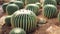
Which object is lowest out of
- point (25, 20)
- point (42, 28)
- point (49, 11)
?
point (42, 28)

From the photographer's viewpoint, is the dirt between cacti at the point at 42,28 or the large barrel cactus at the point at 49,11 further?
the large barrel cactus at the point at 49,11

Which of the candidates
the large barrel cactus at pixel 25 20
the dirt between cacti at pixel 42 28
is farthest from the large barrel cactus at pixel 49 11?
the large barrel cactus at pixel 25 20

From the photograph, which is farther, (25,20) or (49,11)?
(49,11)

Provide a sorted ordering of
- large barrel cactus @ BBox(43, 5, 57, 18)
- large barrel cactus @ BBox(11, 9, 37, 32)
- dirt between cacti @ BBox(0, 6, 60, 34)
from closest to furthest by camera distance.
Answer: large barrel cactus @ BBox(11, 9, 37, 32) < dirt between cacti @ BBox(0, 6, 60, 34) < large barrel cactus @ BBox(43, 5, 57, 18)

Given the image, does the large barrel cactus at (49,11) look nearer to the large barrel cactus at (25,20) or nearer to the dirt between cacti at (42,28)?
the dirt between cacti at (42,28)

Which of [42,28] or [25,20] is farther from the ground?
[25,20]

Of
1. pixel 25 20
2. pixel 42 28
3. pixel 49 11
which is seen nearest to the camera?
pixel 25 20

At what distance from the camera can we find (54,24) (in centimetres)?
655

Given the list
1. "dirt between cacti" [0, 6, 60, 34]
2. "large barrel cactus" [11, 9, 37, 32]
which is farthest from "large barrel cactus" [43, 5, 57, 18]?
"large barrel cactus" [11, 9, 37, 32]

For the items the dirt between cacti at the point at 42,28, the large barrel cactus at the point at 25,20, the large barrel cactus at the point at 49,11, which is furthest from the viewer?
the large barrel cactus at the point at 49,11

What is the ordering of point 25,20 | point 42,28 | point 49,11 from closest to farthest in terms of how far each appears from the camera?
point 25,20 < point 42,28 < point 49,11

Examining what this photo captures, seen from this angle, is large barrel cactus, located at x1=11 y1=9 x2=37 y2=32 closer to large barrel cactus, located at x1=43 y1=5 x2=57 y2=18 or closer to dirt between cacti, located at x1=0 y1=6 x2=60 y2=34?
dirt between cacti, located at x1=0 y1=6 x2=60 y2=34

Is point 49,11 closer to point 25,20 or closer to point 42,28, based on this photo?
point 42,28

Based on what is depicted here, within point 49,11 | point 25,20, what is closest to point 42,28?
point 25,20
